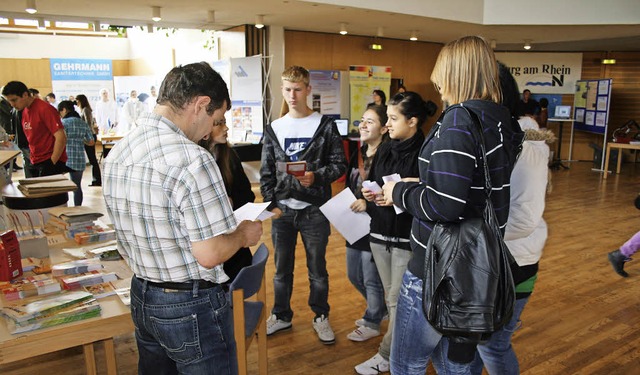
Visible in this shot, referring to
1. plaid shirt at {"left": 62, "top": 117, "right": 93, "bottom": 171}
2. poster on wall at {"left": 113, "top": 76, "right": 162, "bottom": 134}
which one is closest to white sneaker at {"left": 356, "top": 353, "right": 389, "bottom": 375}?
plaid shirt at {"left": 62, "top": 117, "right": 93, "bottom": 171}

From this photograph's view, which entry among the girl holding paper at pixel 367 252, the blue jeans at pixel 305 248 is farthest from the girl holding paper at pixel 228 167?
the girl holding paper at pixel 367 252

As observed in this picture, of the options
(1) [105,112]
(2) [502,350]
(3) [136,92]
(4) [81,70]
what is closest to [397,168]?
(2) [502,350]

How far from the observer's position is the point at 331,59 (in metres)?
9.87

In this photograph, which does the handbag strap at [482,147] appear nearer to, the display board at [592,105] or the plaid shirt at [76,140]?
the plaid shirt at [76,140]

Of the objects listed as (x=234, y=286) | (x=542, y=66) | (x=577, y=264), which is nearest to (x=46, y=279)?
(x=234, y=286)

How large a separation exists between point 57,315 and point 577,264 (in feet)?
15.3

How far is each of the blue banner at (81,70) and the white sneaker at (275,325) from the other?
495 inches

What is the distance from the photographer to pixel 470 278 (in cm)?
142

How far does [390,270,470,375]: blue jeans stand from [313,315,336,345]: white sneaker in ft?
4.81

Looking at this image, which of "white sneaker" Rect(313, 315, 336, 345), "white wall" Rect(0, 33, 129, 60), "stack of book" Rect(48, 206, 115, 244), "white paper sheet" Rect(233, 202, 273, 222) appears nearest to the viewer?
"white paper sheet" Rect(233, 202, 273, 222)

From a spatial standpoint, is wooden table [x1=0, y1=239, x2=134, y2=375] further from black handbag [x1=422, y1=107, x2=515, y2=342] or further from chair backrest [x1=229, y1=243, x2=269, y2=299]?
black handbag [x1=422, y1=107, x2=515, y2=342]

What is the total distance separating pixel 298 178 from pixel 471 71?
1590 mm

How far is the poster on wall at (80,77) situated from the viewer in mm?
13352

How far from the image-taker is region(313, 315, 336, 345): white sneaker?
10.5 ft
